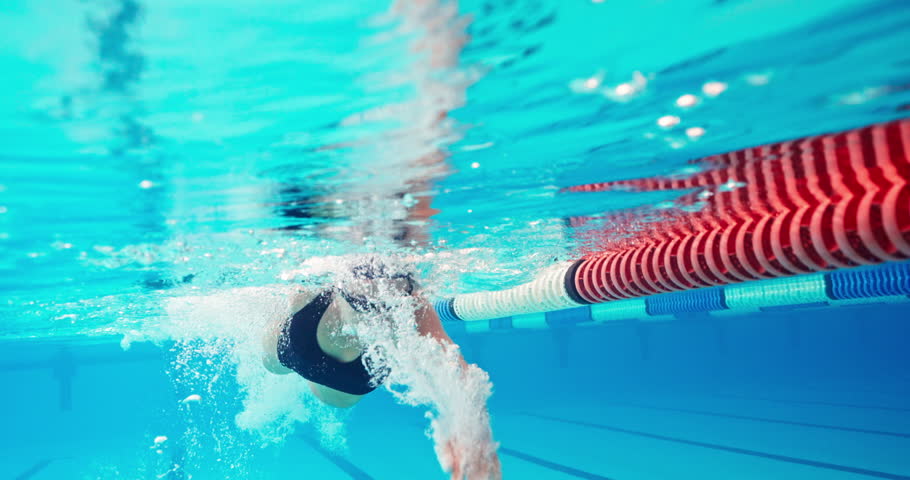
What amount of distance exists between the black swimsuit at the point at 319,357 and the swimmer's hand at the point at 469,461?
2.49 meters

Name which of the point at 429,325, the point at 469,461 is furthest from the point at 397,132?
the point at 429,325

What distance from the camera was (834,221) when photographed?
339cm

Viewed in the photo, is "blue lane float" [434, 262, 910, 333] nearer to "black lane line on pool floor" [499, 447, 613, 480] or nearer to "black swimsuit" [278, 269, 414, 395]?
"black lane line on pool floor" [499, 447, 613, 480]

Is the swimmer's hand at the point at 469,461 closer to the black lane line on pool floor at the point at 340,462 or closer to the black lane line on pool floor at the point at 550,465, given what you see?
the black lane line on pool floor at the point at 550,465

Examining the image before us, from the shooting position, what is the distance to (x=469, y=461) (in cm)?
477

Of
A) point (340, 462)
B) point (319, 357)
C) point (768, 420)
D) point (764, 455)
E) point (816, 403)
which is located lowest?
point (816, 403)

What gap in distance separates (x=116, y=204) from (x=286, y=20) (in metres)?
3.35

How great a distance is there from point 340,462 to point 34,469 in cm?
Answer: 874

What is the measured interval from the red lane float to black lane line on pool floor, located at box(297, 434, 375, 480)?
690 centimetres

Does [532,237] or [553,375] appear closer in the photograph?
[532,237]

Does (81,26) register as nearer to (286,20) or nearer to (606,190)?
(286,20)

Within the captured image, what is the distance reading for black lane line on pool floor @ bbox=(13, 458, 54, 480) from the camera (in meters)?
13.6

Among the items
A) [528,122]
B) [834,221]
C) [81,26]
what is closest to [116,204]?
[81,26]

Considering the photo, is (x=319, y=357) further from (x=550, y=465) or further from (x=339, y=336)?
(x=550, y=465)
